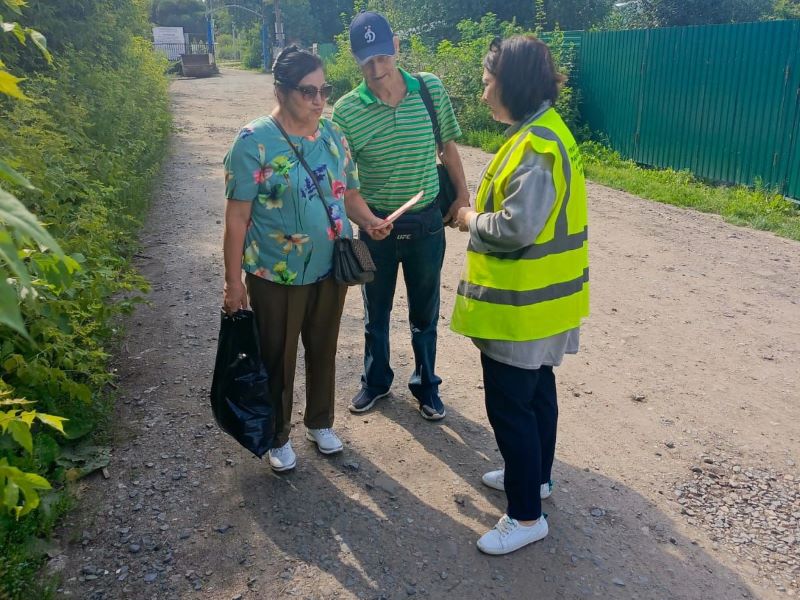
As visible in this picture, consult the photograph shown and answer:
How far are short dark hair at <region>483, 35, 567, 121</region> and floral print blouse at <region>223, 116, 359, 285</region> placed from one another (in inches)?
32.0

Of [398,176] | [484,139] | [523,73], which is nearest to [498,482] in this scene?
[398,176]

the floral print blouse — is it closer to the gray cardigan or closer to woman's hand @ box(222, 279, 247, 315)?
woman's hand @ box(222, 279, 247, 315)

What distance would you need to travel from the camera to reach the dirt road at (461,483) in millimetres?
2770

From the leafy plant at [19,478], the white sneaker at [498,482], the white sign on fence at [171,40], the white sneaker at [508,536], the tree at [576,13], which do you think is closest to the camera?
the leafy plant at [19,478]

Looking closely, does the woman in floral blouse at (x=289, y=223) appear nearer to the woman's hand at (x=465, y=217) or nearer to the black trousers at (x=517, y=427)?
the woman's hand at (x=465, y=217)

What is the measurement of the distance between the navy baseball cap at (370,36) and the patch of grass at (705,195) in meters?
6.02

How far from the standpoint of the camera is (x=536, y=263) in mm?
2594

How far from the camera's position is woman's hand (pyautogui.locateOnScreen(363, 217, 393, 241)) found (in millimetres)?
3275

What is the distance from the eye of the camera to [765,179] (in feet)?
30.7

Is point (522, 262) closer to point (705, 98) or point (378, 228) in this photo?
point (378, 228)

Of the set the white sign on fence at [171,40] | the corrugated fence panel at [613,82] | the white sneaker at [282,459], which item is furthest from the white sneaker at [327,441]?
the white sign on fence at [171,40]

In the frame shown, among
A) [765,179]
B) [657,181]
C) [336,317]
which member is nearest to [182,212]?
[336,317]

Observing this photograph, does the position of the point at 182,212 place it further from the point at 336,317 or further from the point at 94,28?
the point at 336,317

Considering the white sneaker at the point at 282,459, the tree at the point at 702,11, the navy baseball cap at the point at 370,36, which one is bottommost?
the white sneaker at the point at 282,459
